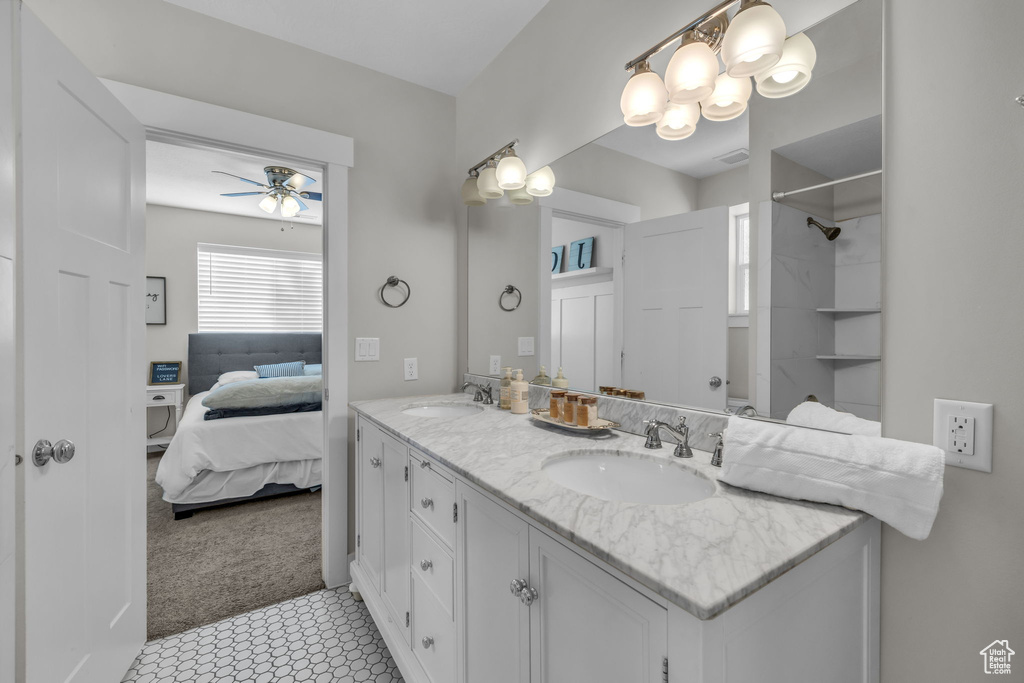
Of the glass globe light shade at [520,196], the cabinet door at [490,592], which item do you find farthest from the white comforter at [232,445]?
the cabinet door at [490,592]

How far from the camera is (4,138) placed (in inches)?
25.8

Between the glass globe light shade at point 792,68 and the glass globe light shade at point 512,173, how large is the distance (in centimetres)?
94

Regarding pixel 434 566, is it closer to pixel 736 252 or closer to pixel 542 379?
pixel 542 379

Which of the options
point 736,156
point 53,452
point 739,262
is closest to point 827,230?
point 739,262

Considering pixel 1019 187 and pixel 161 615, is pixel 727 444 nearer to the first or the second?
pixel 1019 187

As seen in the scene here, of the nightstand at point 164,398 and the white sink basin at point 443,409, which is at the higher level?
the white sink basin at point 443,409

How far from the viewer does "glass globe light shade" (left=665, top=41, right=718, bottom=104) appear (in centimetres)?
110

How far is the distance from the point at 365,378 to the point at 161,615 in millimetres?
1282

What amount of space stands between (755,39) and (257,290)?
17.1 feet

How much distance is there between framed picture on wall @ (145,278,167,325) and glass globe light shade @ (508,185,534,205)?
430cm

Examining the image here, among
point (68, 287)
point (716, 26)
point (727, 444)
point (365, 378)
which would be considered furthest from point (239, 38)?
point (727, 444)

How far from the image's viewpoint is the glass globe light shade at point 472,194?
6.81ft

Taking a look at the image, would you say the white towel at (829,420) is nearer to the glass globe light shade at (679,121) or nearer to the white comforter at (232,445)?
the glass globe light shade at (679,121)

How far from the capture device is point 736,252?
1.15 meters
